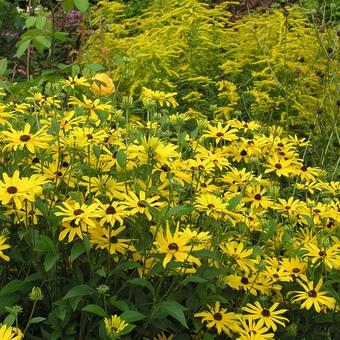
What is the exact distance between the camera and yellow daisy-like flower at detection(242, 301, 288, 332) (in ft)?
5.37

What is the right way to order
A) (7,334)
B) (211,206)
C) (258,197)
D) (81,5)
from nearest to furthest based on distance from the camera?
(7,334), (211,206), (258,197), (81,5)

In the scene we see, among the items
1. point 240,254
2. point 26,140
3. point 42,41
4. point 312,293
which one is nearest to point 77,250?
point 26,140

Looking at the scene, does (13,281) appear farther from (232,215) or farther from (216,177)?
(216,177)

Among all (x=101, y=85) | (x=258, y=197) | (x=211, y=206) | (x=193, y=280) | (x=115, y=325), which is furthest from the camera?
(x=101, y=85)

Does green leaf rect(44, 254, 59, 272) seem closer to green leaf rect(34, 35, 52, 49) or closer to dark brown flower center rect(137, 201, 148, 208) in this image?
dark brown flower center rect(137, 201, 148, 208)

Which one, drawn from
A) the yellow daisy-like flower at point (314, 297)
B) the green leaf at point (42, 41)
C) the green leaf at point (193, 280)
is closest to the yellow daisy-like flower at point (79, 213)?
the green leaf at point (193, 280)

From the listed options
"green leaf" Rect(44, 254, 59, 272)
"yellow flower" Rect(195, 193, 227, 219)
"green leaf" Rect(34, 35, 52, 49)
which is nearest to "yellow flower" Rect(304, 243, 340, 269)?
"yellow flower" Rect(195, 193, 227, 219)

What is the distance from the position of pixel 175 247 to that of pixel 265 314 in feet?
0.95

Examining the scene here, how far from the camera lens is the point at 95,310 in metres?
1.46

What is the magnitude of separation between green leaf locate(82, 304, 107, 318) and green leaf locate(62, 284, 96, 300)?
4 centimetres

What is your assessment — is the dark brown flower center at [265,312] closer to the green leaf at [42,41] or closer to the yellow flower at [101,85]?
the yellow flower at [101,85]

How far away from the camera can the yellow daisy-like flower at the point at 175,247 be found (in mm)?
1509

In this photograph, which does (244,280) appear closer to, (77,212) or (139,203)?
(139,203)

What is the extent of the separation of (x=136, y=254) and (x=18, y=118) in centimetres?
55
